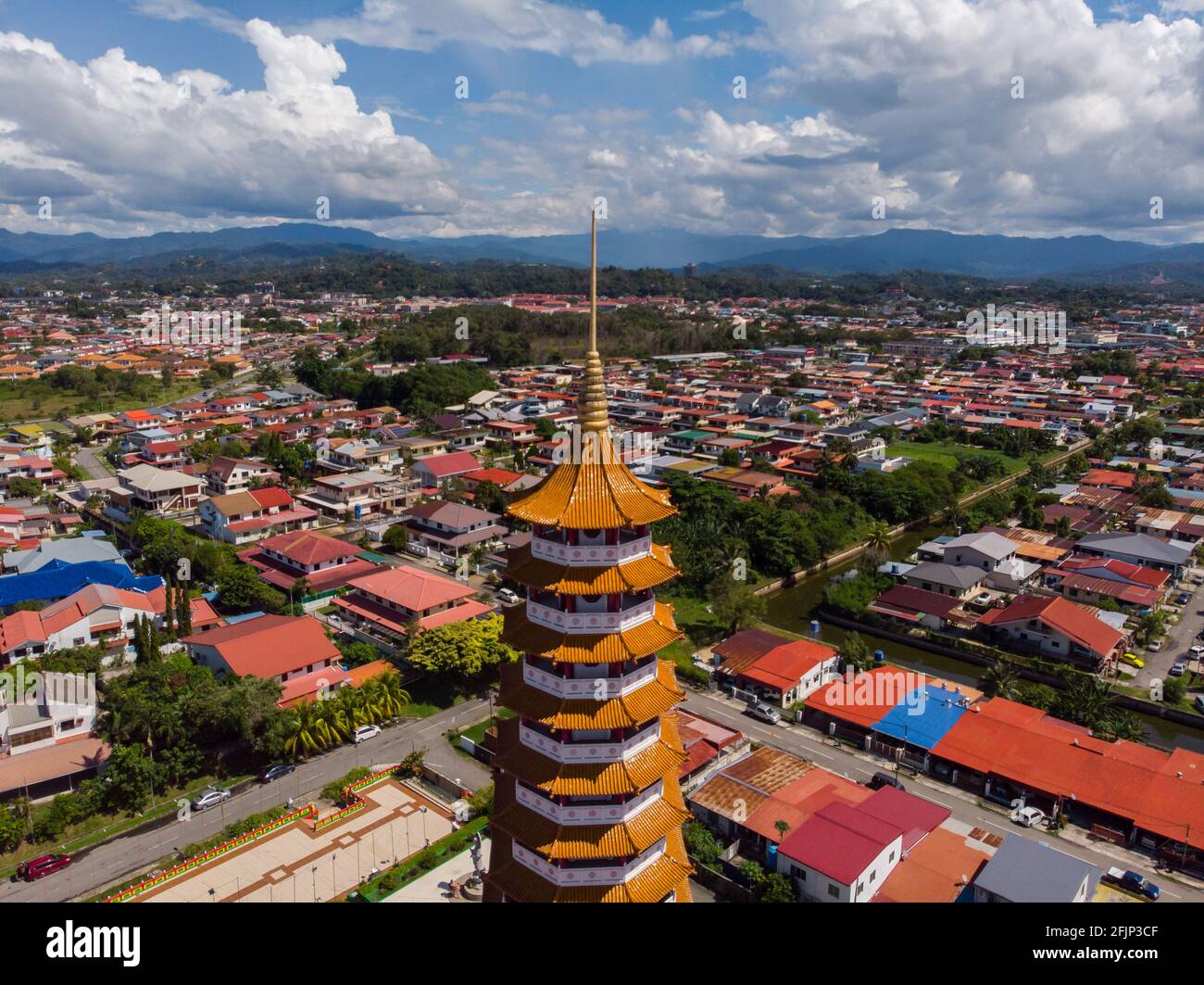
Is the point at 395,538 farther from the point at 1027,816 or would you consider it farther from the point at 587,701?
the point at 1027,816

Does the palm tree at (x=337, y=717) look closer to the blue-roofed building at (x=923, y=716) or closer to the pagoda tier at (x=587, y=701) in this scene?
the pagoda tier at (x=587, y=701)

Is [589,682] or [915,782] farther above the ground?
[589,682]

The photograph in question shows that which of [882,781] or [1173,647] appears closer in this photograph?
[882,781]

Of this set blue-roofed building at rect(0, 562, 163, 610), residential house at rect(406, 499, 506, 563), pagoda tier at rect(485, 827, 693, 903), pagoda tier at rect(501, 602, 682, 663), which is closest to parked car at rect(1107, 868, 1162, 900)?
pagoda tier at rect(485, 827, 693, 903)

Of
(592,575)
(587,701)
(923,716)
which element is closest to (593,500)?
(592,575)

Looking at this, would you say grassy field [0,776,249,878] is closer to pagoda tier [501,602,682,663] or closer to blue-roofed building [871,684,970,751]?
pagoda tier [501,602,682,663]
